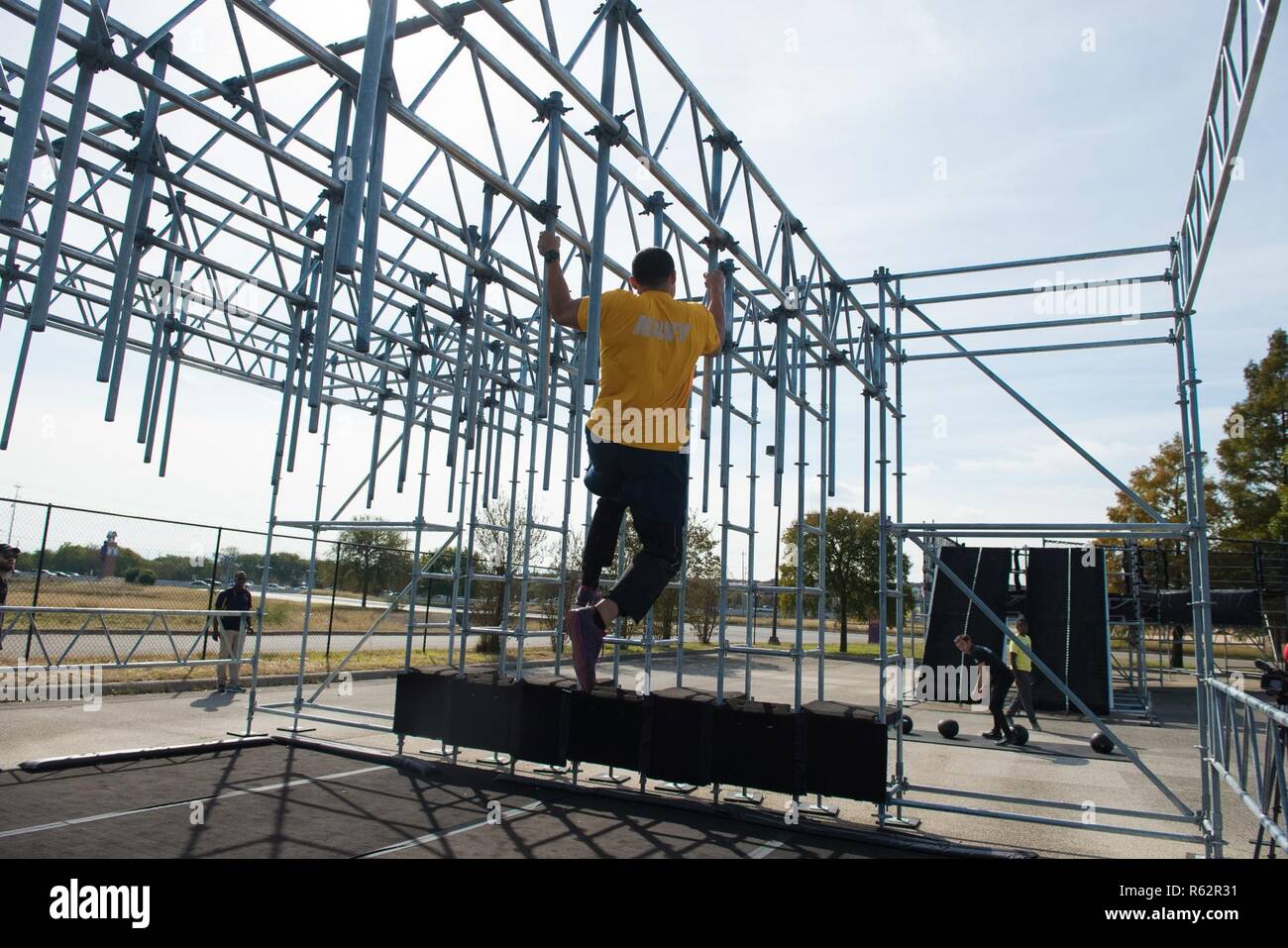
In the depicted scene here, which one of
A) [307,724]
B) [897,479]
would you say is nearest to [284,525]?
[307,724]

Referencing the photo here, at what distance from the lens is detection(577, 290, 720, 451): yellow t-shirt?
348cm

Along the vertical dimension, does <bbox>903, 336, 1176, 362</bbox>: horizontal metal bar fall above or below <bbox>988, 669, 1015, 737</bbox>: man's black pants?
above

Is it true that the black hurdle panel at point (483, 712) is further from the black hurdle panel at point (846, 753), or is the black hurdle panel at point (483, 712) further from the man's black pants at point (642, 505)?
the man's black pants at point (642, 505)

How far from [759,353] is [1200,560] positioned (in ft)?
16.4

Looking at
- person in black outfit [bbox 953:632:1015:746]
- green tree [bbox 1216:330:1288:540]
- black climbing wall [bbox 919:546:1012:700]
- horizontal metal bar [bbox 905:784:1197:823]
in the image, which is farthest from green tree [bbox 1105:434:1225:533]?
horizontal metal bar [bbox 905:784:1197:823]

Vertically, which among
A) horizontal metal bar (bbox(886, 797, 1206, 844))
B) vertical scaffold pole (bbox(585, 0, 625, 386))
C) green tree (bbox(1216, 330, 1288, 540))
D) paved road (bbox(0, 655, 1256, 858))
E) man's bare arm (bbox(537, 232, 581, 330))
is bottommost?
paved road (bbox(0, 655, 1256, 858))

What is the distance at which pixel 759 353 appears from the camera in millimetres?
8984

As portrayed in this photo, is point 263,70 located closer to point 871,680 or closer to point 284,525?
point 284,525

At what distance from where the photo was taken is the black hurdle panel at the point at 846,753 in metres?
5.09

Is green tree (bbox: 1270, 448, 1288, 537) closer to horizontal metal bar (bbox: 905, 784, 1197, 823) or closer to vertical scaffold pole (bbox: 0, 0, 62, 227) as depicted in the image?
horizontal metal bar (bbox: 905, 784, 1197, 823)

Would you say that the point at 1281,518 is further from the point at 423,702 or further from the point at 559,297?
the point at 559,297

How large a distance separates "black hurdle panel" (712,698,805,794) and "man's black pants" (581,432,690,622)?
2400 mm
